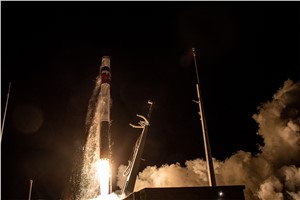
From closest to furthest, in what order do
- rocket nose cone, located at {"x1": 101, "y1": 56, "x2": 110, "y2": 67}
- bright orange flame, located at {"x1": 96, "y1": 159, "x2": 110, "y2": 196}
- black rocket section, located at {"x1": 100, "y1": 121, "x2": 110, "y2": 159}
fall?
black rocket section, located at {"x1": 100, "y1": 121, "x2": 110, "y2": 159} → bright orange flame, located at {"x1": 96, "y1": 159, "x2": 110, "y2": 196} → rocket nose cone, located at {"x1": 101, "y1": 56, "x2": 110, "y2": 67}

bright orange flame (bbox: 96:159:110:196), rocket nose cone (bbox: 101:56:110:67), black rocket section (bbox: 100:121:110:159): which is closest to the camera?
black rocket section (bbox: 100:121:110:159)

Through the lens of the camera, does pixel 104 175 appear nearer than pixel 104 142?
No

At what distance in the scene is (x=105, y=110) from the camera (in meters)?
27.6

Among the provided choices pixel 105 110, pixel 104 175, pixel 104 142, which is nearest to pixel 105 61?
pixel 105 110

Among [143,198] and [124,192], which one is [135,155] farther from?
[143,198]

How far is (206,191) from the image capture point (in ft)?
53.7

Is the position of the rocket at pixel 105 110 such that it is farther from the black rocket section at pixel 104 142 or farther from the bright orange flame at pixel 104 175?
the bright orange flame at pixel 104 175

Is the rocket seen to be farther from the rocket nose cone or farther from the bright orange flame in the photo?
the bright orange flame

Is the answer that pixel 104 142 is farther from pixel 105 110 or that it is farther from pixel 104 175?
pixel 105 110

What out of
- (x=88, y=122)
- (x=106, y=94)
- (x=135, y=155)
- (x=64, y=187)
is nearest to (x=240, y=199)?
(x=135, y=155)

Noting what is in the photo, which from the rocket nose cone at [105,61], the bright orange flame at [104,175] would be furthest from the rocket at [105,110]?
the bright orange flame at [104,175]

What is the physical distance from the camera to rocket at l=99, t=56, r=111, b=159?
1001 inches

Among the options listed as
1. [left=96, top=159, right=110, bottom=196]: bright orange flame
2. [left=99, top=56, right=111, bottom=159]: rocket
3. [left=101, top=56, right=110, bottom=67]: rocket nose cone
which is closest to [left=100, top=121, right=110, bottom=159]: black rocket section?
[left=99, top=56, right=111, bottom=159]: rocket

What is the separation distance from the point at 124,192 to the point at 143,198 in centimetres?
812
